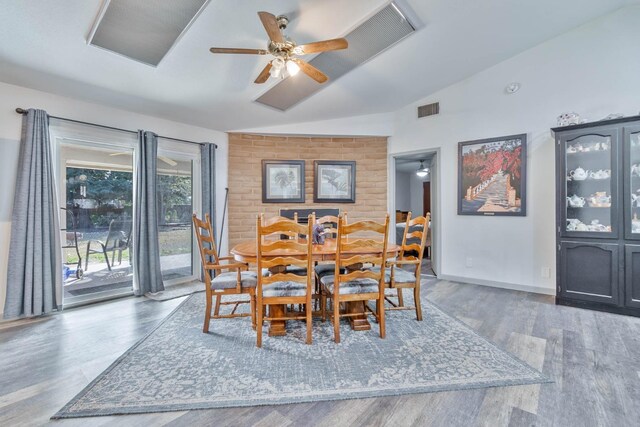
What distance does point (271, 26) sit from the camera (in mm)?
2006

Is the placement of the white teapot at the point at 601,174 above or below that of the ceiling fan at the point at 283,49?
below

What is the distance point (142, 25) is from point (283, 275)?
7.47 feet

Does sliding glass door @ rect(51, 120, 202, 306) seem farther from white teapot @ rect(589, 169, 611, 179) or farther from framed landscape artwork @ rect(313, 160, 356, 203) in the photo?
white teapot @ rect(589, 169, 611, 179)

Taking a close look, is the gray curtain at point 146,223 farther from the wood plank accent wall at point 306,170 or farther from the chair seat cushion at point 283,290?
the chair seat cushion at point 283,290

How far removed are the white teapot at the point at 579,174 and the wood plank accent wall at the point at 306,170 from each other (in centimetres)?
245

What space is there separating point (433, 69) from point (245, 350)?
3937mm

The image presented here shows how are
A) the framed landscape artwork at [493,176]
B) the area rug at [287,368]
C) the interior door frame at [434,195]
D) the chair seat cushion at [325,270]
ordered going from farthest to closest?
1. the interior door frame at [434,195]
2. the framed landscape artwork at [493,176]
3. the chair seat cushion at [325,270]
4. the area rug at [287,368]

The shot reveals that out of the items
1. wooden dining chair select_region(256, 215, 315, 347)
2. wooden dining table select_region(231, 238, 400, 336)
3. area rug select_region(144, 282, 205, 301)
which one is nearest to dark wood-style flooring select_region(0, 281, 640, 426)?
area rug select_region(144, 282, 205, 301)

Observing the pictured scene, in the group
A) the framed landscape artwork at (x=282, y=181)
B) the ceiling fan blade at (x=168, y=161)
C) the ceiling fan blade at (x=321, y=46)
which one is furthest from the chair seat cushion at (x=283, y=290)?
the ceiling fan blade at (x=168, y=161)

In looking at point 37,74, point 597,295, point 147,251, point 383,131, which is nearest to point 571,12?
point 383,131

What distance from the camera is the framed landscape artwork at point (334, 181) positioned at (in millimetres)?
4867

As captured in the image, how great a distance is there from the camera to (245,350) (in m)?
2.17

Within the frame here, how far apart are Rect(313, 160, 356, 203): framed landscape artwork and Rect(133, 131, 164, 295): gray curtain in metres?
2.43

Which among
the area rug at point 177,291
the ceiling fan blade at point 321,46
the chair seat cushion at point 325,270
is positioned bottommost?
the area rug at point 177,291
